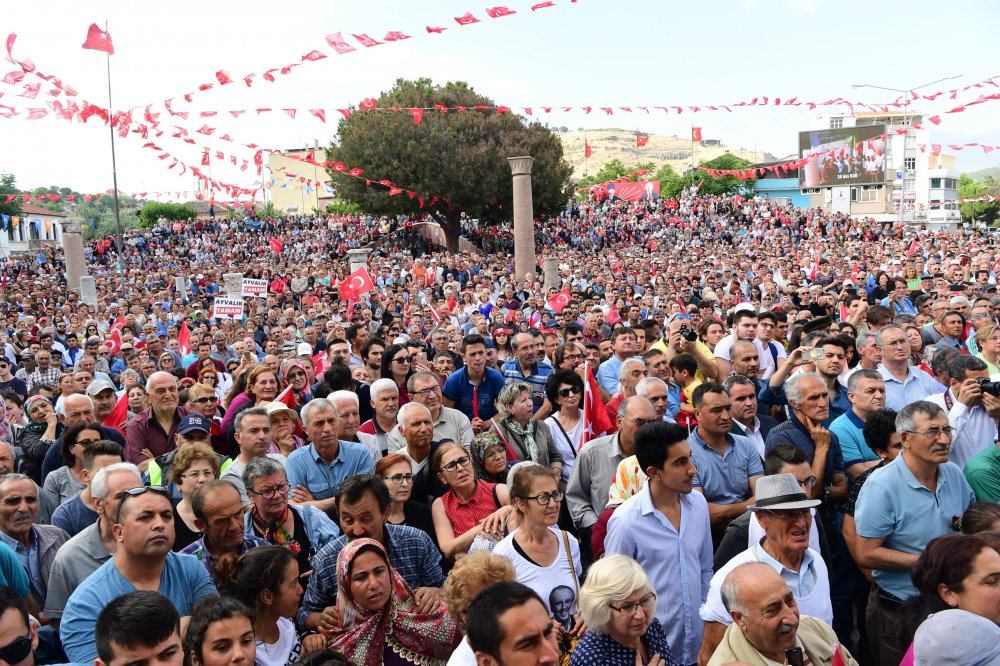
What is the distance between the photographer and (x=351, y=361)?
28.3 feet

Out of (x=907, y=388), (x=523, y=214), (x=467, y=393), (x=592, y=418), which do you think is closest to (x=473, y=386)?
(x=467, y=393)

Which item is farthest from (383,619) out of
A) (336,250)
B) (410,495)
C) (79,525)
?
(336,250)

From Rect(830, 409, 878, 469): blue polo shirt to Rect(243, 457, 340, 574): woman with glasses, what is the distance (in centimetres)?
289

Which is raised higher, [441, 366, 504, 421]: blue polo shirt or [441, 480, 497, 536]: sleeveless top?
[441, 366, 504, 421]: blue polo shirt

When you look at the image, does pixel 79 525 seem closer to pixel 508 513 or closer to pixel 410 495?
pixel 410 495

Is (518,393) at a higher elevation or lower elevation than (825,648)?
higher

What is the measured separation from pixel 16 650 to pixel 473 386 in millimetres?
4512

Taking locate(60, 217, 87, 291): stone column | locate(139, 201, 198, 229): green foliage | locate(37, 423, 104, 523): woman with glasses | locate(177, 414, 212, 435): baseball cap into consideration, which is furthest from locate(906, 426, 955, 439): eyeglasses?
locate(139, 201, 198, 229): green foliage

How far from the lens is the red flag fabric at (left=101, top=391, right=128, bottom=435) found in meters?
7.20

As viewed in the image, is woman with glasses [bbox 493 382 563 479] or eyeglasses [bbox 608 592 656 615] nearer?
eyeglasses [bbox 608 592 656 615]

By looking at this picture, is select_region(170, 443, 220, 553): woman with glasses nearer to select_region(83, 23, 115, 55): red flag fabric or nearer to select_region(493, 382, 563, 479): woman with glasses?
select_region(493, 382, 563, 479): woman with glasses

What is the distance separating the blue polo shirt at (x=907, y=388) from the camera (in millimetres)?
5973

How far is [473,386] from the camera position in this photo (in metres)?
7.17

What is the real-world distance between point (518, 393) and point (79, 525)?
8.88 ft
